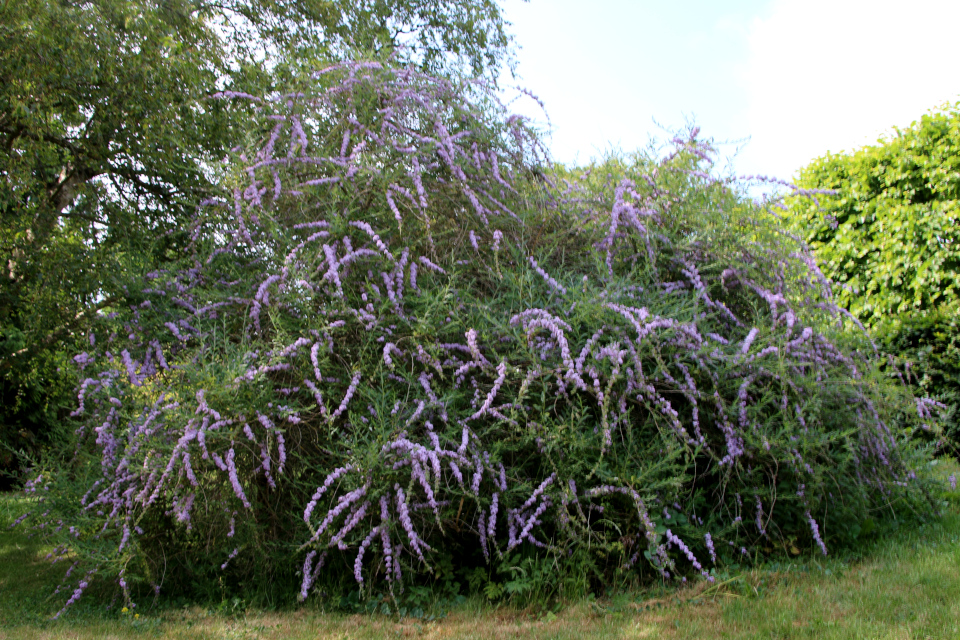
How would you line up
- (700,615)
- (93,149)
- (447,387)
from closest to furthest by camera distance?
(700,615)
(447,387)
(93,149)

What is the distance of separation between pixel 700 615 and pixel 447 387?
6.09 ft

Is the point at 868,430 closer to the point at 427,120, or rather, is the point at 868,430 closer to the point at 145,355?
the point at 427,120

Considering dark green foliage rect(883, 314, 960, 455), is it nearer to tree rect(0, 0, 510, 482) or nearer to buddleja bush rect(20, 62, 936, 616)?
buddleja bush rect(20, 62, 936, 616)

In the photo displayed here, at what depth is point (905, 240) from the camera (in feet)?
27.5

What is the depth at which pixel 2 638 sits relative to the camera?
3.84m

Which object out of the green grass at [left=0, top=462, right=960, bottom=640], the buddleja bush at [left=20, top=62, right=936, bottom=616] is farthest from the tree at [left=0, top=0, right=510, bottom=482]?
the green grass at [left=0, top=462, right=960, bottom=640]

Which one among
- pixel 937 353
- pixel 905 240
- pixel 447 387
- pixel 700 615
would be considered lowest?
pixel 700 615

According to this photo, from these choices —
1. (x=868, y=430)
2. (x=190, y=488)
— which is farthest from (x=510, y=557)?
(x=868, y=430)

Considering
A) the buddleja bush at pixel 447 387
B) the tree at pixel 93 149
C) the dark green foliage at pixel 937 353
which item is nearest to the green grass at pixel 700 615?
the buddleja bush at pixel 447 387

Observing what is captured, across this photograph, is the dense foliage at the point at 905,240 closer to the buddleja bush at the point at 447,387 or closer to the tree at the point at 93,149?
the buddleja bush at the point at 447,387

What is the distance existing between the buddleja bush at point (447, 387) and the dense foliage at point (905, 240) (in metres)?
3.28

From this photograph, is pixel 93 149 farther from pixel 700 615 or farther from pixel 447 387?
pixel 700 615

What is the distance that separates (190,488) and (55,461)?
144 centimetres

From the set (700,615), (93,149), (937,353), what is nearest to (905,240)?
(937,353)
